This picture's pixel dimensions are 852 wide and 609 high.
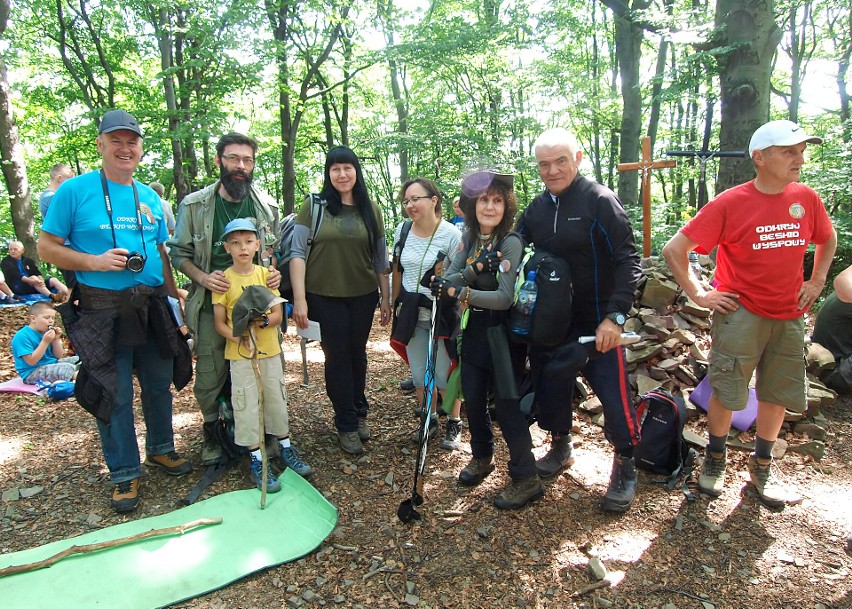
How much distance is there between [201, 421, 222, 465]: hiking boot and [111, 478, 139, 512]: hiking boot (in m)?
0.47

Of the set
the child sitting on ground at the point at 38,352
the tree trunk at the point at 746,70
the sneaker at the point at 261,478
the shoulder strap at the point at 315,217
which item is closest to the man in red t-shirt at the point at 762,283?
the shoulder strap at the point at 315,217

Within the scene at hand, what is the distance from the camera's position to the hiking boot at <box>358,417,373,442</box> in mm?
4117

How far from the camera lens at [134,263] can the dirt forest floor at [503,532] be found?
58.3 inches

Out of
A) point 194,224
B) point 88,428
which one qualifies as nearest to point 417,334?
point 194,224

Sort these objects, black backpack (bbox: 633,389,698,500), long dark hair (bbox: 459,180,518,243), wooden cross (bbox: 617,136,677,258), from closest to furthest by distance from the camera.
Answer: long dark hair (bbox: 459,180,518,243) < black backpack (bbox: 633,389,698,500) < wooden cross (bbox: 617,136,677,258)

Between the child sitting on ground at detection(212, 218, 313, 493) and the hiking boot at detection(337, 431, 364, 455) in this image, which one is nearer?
the child sitting on ground at detection(212, 218, 313, 493)

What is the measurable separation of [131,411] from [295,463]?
1093 millimetres

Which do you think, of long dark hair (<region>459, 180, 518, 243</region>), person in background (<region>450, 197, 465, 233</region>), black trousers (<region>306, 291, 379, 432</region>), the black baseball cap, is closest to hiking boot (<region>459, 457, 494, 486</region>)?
black trousers (<region>306, 291, 379, 432</region>)

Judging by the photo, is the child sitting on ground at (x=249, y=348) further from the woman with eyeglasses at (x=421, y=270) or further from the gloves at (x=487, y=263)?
the gloves at (x=487, y=263)

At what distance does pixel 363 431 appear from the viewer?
4137 millimetres

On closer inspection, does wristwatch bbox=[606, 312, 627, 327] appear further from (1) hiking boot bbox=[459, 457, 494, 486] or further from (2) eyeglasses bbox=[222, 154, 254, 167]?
(2) eyeglasses bbox=[222, 154, 254, 167]

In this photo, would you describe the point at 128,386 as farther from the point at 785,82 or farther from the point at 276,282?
the point at 785,82

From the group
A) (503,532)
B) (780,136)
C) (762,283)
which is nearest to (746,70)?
(780,136)

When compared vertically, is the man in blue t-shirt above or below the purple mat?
above
